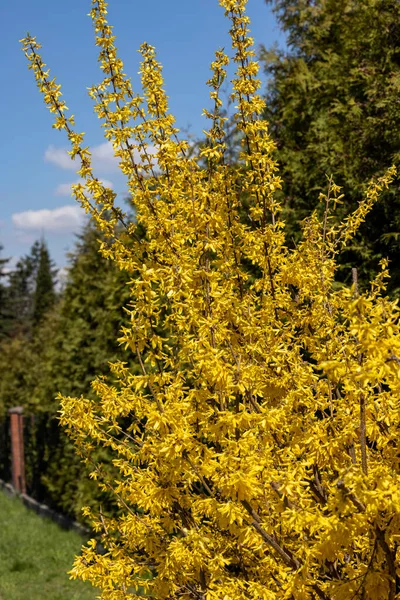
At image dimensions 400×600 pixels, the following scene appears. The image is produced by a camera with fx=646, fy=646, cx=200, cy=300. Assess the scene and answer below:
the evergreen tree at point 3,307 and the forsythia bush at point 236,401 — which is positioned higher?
the evergreen tree at point 3,307

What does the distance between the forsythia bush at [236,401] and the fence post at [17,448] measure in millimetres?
10628

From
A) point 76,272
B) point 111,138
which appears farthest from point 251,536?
point 76,272

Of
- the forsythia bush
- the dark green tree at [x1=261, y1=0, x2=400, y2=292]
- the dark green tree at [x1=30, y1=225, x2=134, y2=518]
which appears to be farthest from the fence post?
the forsythia bush

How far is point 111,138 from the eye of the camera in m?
2.85

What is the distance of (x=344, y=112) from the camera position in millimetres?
5094

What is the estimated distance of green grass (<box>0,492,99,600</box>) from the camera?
6.54 m

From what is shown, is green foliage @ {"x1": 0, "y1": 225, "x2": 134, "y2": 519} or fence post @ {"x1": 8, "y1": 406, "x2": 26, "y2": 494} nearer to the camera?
green foliage @ {"x1": 0, "y1": 225, "x2": 134, "y2": 519}

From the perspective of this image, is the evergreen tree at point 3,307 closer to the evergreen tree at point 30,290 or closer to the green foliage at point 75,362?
the evergreen tree at point 30,290

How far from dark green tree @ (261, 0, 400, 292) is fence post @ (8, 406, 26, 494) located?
372 inches

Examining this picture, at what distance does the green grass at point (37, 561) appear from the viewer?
6539 millimetres

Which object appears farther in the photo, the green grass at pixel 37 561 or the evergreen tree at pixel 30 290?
the evergreen tree at pixel 30 290

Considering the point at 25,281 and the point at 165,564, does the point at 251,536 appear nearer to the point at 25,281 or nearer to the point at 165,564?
the point at 165,564

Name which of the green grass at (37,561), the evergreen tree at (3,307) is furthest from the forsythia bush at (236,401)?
the evergreen tree at (3,307)

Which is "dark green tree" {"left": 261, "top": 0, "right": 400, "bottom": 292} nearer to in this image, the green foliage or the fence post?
the green foliage
